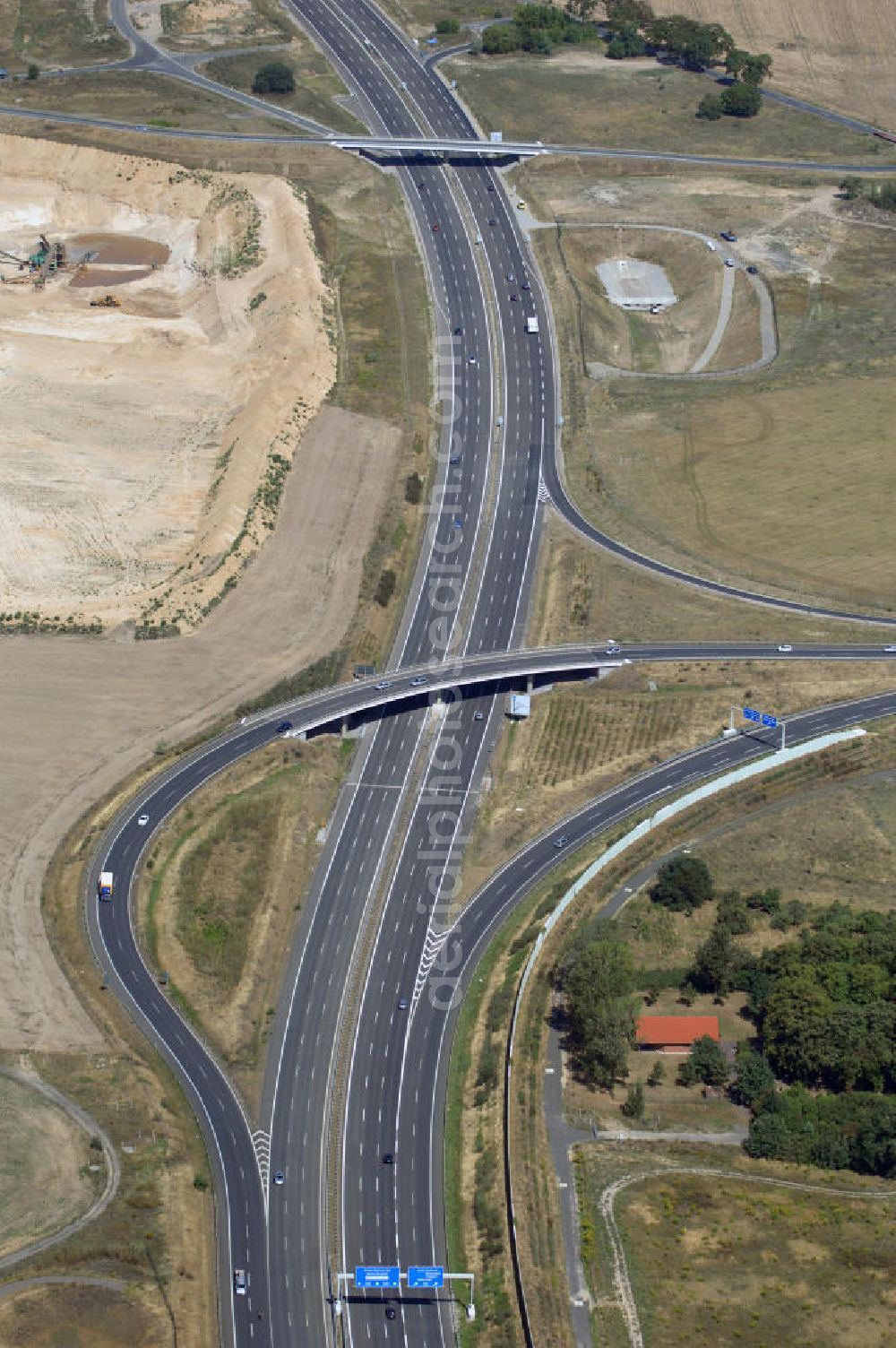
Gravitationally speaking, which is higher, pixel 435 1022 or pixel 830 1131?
pixel 435 1022

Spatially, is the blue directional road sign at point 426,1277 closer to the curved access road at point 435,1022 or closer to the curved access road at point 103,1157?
the curved access road at point 435,1022

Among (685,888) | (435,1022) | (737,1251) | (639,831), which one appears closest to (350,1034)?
(435,1022)

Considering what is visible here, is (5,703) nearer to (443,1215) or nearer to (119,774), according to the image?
(119,774)

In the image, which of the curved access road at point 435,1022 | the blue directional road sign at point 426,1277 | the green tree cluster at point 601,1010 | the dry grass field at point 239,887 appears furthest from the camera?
the dry grass field at point 239,887

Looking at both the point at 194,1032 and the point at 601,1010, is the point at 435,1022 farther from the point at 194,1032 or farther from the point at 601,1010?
the point at 194,1032

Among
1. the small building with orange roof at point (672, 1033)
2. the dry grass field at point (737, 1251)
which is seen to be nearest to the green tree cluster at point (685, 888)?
the small building with orange roof at point (672, 1033)

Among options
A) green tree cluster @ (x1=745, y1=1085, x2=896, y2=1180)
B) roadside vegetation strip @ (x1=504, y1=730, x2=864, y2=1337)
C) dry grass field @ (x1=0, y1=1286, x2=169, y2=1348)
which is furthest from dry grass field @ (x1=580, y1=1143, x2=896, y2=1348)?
dry grass field @ (x1=0, y1=1286, x2=169, y2=1348)

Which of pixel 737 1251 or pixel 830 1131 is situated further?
pixel 830 1131
